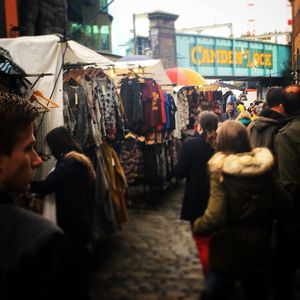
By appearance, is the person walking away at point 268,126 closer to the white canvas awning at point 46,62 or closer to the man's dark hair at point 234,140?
the man's dark hair at point 234,140

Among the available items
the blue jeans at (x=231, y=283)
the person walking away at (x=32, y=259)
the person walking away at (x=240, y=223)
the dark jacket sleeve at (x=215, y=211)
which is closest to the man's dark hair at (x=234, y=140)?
the person walking away at (x=240, y=223)

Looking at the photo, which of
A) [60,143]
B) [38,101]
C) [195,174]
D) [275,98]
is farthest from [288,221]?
[38,101]

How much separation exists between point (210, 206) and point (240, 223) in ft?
0.81

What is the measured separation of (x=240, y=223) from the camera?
3068 mm

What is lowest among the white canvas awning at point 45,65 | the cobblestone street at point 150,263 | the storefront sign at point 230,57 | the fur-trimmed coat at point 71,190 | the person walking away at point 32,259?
the cobblestone street at point 150,263

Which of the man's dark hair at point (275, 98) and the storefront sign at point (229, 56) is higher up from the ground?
the storefront sign at point (229, 56)

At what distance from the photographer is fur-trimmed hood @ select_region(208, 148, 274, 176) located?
3006 mm

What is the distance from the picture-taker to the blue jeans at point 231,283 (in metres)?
3.11

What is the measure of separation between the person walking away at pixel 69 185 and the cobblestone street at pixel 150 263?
0.72 meters

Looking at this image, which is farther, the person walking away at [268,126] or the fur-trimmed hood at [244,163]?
the person walking away at [268,126]

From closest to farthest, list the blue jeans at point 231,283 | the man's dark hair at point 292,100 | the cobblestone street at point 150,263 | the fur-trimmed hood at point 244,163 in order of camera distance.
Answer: the fur-trimmed hood at point 244,163 < the blue jeans at point 231,283 < the man's dark hair at point 292,100 < the cobblestone street at point 150,263

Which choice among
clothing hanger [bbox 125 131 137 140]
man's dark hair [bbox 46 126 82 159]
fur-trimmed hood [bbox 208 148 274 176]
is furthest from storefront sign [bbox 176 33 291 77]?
fur-trimmed hood [bbox 208 148 274 176]

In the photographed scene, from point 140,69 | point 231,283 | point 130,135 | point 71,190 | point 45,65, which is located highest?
point 140,69

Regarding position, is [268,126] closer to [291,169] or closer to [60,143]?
[291,169]
